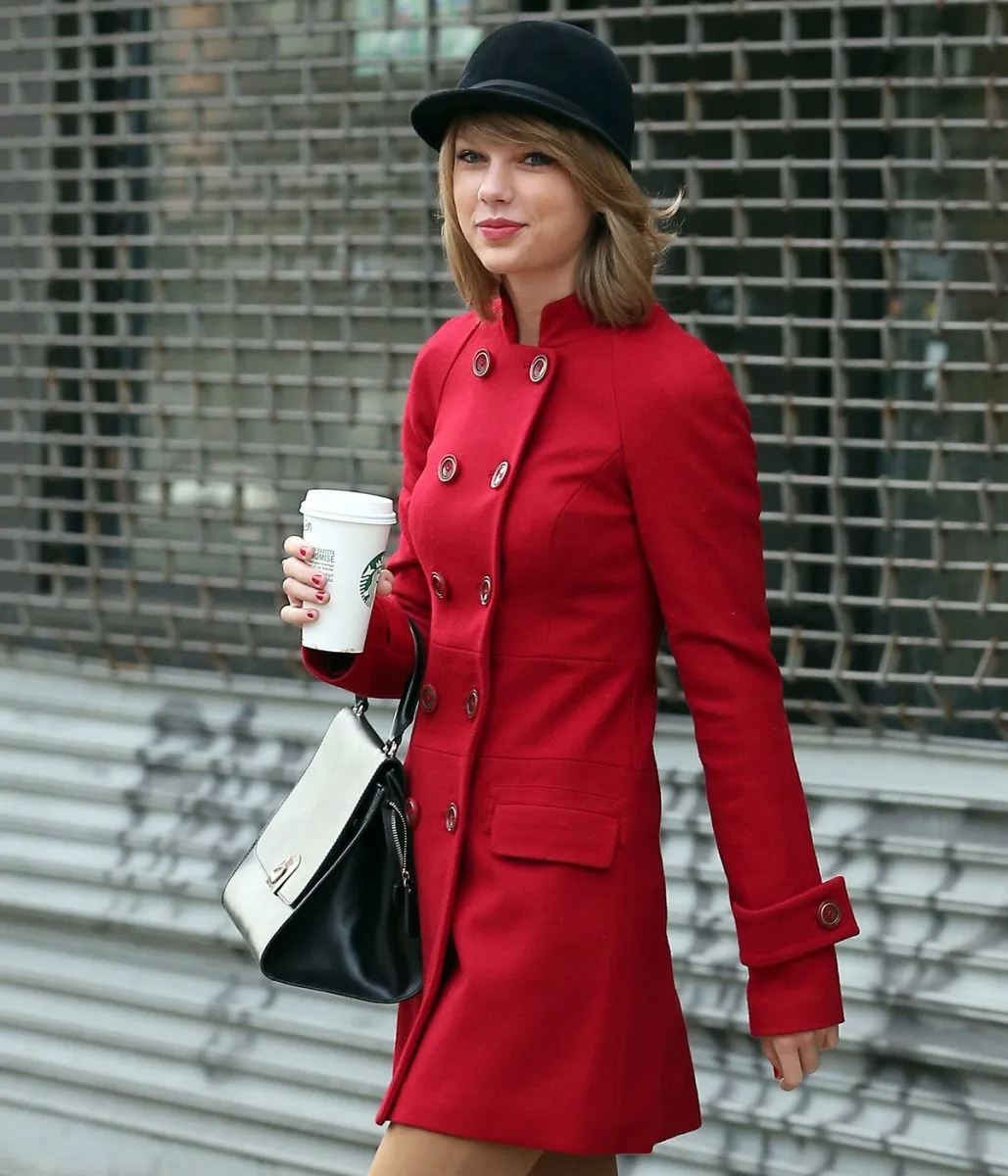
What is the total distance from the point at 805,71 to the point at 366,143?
1.23 m

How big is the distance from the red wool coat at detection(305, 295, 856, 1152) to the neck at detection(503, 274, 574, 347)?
0.10 feet

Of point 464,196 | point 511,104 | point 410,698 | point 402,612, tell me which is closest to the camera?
point 511,104

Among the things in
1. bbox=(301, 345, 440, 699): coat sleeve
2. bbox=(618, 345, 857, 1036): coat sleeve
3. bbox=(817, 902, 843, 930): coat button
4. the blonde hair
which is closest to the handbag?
bbox=(301, 345, 440, 699): coat sleeve

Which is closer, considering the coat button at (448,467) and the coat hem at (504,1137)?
the coat hem at (504,1137)

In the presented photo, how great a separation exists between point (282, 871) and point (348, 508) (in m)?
0.59

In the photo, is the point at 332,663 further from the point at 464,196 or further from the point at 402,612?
the point at 464,196

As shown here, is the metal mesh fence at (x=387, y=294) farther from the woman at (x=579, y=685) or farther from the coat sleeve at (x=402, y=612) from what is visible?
the woman at (x=579, y=685)

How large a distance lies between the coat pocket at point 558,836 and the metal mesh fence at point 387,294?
1.52 meters

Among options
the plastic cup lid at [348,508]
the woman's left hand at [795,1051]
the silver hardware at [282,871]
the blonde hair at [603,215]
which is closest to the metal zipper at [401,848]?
the silver hardware at [282,871]

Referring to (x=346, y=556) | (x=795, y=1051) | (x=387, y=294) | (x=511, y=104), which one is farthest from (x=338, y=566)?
(x=387, y=294)

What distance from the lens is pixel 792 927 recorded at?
2541 mm

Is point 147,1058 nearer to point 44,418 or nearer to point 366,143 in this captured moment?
point 44,418

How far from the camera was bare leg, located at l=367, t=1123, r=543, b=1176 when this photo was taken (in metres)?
2.50

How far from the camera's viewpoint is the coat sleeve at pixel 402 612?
278 cm
